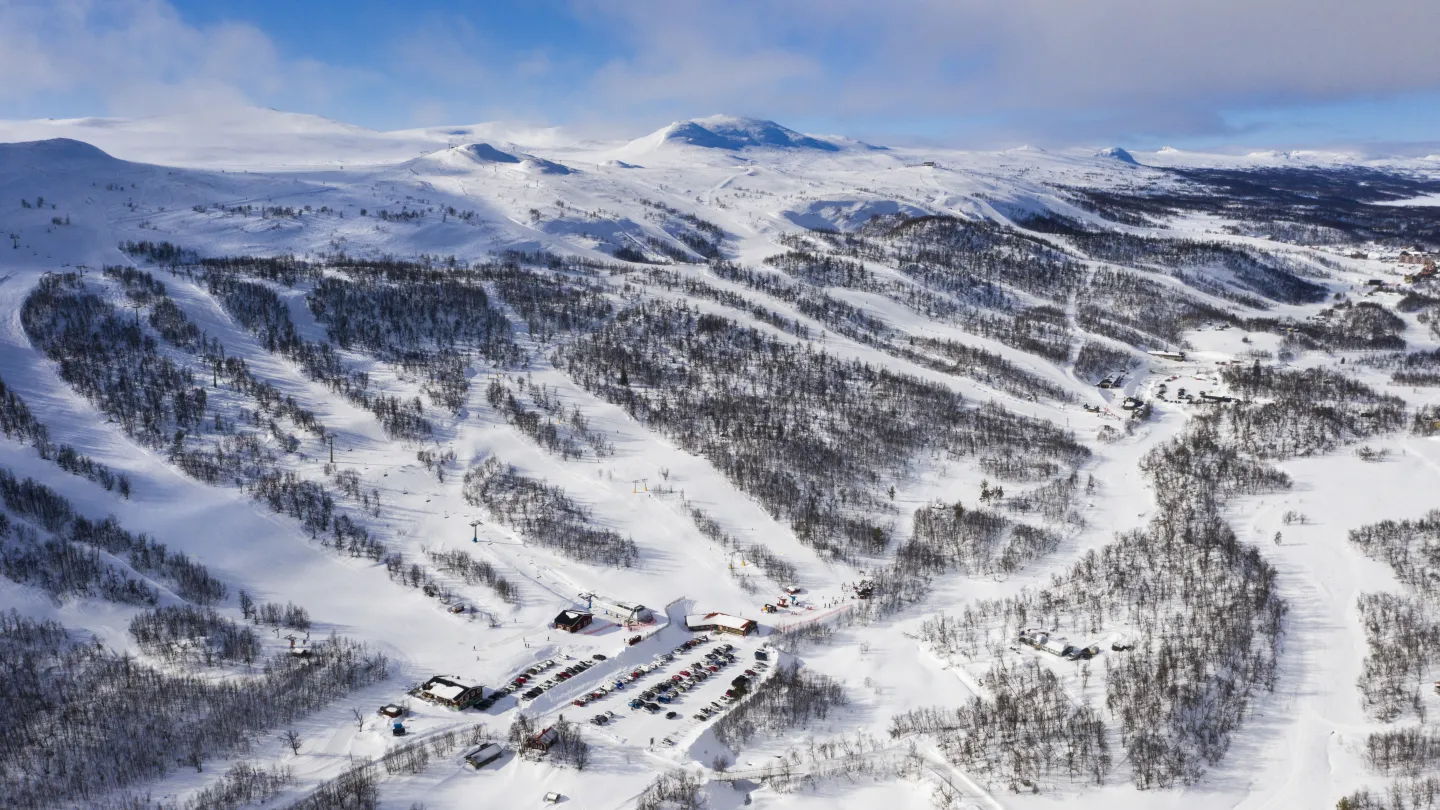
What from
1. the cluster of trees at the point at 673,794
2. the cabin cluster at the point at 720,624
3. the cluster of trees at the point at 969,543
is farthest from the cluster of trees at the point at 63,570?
the cluster of trees at the point at 969,543

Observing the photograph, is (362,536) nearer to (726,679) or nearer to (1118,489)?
(726,679)

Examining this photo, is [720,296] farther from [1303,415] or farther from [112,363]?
[112,363]

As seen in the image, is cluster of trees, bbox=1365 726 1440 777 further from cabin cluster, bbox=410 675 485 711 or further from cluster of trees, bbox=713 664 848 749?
cabin cluster, bbox=410 675 485 711

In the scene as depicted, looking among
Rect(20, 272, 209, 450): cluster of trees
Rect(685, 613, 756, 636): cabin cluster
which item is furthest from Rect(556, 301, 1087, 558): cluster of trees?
Rect(20, 272, 209, 450): cluster of trees

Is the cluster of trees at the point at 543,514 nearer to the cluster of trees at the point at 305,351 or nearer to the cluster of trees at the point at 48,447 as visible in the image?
the cluster of trees at the point at 305,351

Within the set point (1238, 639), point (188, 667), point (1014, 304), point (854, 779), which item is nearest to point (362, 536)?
point (188, 667)

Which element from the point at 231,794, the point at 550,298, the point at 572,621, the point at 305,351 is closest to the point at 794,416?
the point at 572,621
